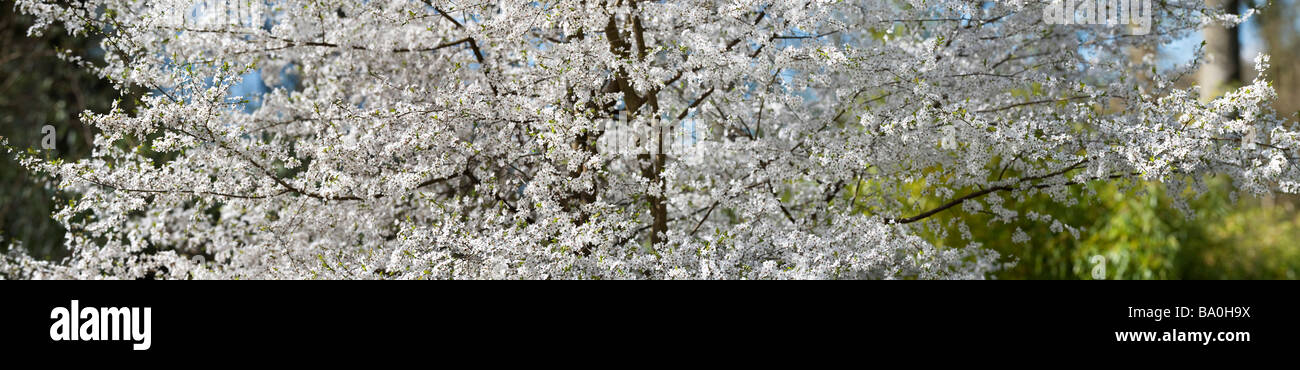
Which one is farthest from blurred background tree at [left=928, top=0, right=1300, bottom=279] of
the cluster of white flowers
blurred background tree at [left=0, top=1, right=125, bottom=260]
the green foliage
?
blurred background tree at [left=0, top=1, right=125, bottom=260]

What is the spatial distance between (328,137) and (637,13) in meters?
1.58

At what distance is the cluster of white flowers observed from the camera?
4.15 metres

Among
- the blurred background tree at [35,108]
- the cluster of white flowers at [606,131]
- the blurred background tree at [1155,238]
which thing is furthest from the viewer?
the blurred background tree at [35,108]

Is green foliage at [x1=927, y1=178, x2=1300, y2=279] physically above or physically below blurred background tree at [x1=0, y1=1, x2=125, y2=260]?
below

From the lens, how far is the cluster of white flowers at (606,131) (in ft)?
13.6

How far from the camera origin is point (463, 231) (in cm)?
406

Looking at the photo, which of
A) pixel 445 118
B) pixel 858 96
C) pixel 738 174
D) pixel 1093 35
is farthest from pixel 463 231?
pixel 1093 35

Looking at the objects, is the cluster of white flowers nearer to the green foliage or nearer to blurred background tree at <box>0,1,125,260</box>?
the green foliage

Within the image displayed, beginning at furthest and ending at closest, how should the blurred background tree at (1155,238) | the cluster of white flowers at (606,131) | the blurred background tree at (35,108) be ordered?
the blurred background tree at (35,108) < the blurred background tree at (1155,238) < the cluster of white flowers at (606,131)

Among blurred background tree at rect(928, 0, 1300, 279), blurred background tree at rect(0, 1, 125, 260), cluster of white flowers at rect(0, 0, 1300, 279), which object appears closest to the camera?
cluster of white flowers at rect(0, 0, 1300, 279)

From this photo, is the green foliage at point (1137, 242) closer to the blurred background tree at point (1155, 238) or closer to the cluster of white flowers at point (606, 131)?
the blurred background tree at point (1155, 238)

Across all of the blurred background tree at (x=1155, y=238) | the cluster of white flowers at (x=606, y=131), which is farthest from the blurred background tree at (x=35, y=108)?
the blurred background tree at (x=1155, y=238)

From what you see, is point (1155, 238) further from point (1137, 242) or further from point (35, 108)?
point (35, 108)
